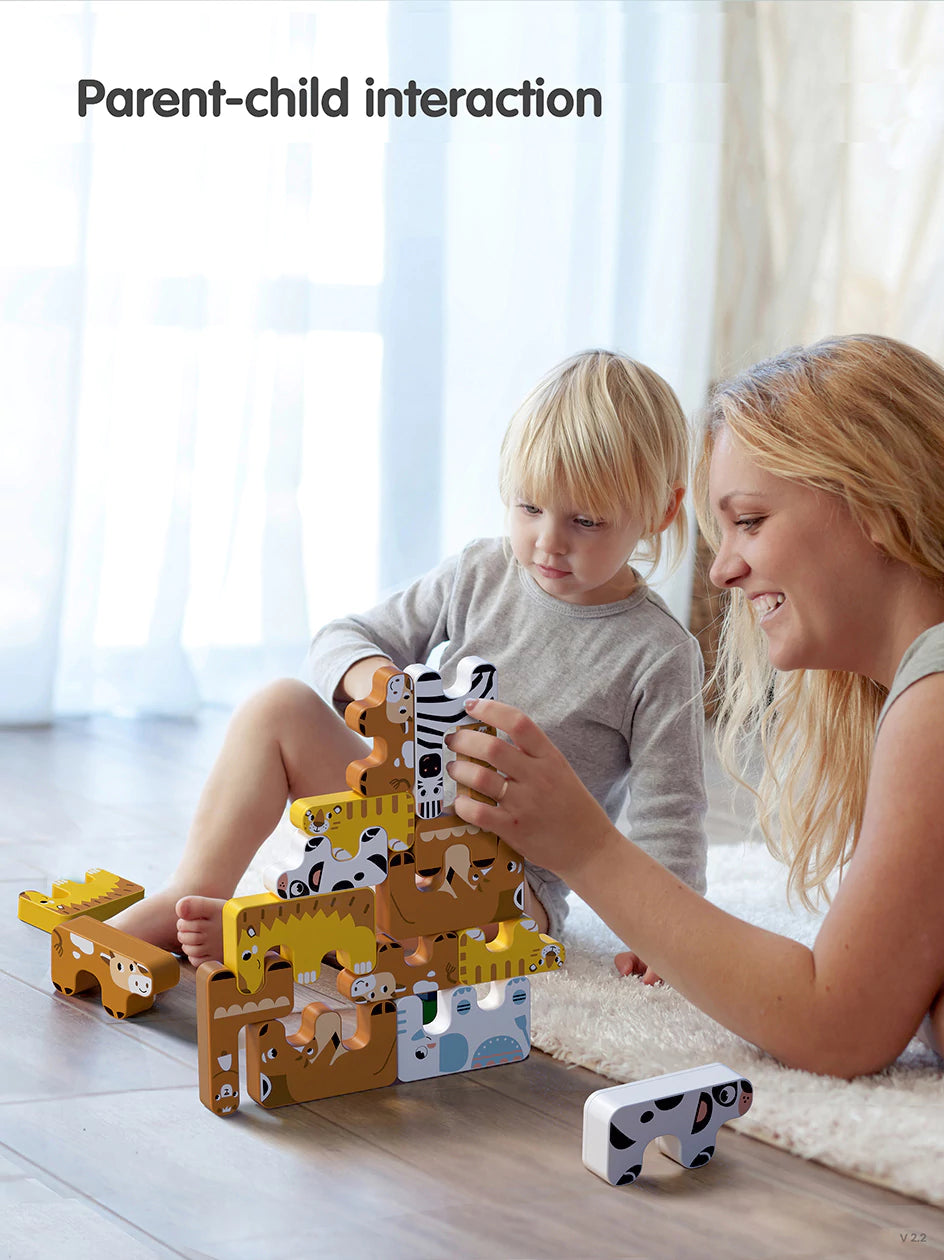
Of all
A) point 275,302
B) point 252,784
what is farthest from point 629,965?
point 275,302

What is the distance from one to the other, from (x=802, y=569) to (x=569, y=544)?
0.34 meters

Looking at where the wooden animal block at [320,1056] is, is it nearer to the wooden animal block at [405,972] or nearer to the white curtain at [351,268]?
the wooden animal block at [405,972]

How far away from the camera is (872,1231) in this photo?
0.79 metres

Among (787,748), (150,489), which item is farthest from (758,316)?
(787,748)

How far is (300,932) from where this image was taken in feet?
2.98

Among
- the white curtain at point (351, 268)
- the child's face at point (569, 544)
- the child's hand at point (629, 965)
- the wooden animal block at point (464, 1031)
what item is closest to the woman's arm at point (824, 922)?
the wooden animal block at point (464, 1031)

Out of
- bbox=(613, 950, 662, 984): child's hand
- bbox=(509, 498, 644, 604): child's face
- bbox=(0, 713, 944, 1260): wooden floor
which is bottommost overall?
bbox=(0, 713, 944, 1260): wooden floor

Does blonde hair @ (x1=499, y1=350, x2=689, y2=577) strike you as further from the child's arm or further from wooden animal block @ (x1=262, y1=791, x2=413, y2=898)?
wooden animal block @ (x1=262, y1=791, x2=413, y2=898)

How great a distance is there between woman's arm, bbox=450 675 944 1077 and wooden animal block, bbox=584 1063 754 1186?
0.06 meters

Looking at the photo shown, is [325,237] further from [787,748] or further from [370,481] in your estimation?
[787,748]

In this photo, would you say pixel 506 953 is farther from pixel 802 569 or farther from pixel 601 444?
pixel 601 444

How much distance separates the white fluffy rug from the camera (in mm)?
858

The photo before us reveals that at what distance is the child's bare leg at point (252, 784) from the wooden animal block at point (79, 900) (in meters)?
0.03

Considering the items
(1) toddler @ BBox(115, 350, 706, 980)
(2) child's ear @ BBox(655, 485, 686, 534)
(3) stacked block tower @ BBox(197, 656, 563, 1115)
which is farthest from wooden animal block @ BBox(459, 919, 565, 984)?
(2) child's ear @ BBox(655, 485, 686, 534)
